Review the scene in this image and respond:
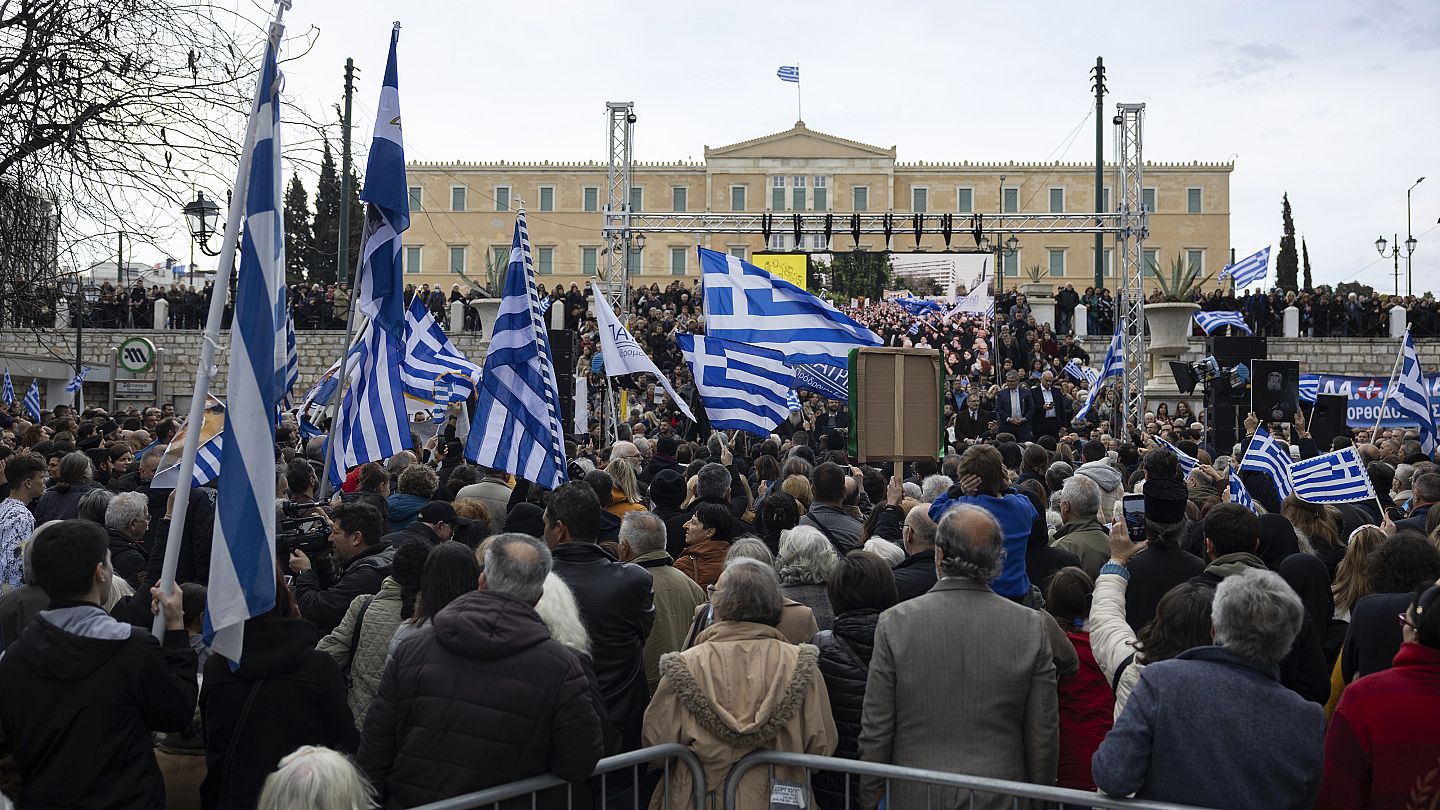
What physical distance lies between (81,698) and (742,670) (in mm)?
1999

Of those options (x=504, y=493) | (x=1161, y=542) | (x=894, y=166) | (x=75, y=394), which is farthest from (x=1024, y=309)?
(x=894, y=166)

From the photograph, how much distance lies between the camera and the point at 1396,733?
3.46 meters

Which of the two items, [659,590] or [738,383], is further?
[738,383]

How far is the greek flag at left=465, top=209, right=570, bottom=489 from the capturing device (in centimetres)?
815

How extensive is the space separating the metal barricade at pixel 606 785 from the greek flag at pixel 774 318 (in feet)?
25.9

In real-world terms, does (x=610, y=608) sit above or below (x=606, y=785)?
above

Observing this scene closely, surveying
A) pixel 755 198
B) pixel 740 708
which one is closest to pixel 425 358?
pixel 740 708

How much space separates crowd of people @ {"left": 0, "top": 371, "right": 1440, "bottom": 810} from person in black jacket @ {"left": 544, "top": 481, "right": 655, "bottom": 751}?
12 millimetres

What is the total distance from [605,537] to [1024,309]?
25407mm

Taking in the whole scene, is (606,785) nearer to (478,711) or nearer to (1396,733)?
(478,711)

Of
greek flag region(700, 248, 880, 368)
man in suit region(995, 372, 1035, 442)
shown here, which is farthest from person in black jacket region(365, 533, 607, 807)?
man in suit region(995, 372, 1035, 442)

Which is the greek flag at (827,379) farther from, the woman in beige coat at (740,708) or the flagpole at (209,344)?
the flagpole at (209,344)

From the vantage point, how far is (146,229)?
28.6 feet

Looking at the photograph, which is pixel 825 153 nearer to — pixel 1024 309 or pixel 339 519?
pixel 1024 309
